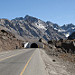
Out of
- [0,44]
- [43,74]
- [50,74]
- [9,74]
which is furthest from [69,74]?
[0,44]

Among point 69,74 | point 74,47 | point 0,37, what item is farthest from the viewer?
point 74,47

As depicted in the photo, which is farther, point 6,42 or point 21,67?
point 6,42

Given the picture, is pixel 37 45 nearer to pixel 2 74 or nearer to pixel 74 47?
pixel 74 47

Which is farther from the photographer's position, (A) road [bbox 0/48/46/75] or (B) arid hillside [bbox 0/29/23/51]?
(B) arid hillside [bbox 0/29/23/51]

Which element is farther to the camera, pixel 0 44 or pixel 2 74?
pixel 0 44

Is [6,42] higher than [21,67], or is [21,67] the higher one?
[6,42]

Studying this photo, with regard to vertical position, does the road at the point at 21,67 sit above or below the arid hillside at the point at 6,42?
below

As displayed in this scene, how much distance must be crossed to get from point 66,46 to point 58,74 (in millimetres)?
89147

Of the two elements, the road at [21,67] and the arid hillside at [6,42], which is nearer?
the road at [21,67]

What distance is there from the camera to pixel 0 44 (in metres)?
51.9

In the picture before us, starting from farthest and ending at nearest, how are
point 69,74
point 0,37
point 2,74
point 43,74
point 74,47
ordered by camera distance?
point 74,47 < point 0,37 < point 69,74 < point 43,74 < point 2,74

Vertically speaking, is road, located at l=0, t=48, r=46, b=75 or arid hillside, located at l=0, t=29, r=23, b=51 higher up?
arid hillside, located at l=0, t=29, r=23, b=51

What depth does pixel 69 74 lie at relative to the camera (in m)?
10.1

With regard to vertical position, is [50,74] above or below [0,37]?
below
